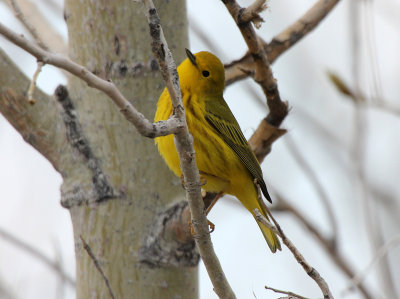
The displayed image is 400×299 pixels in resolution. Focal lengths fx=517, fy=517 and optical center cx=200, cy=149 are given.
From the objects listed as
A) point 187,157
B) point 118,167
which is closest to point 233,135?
point 118,167

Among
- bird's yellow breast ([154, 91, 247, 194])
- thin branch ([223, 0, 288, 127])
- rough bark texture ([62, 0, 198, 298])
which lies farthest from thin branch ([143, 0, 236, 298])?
bird's yellow breast ([154, 91, 247, 194])

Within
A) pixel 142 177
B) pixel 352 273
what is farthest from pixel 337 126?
pixel 142 177

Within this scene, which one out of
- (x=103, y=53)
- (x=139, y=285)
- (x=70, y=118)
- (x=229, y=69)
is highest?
(x=229, y=69)

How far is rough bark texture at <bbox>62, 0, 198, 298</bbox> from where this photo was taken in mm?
2229

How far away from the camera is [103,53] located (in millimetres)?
2418

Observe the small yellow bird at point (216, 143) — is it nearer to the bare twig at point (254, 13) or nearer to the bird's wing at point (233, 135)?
the bird's wing at point (233, 135)

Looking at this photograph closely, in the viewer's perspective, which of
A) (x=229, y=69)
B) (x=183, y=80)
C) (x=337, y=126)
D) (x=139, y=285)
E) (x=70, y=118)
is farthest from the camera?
(x=337, y=126)

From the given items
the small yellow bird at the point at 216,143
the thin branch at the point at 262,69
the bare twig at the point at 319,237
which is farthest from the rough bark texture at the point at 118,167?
the bare twig at the point at 319,237

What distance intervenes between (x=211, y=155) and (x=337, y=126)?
4.06m

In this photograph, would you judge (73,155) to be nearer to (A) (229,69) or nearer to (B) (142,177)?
(B) (142,177)

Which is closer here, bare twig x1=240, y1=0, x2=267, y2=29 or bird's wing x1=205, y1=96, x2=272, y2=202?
bare twig x1=240, y1=0, x2=267, y2=29

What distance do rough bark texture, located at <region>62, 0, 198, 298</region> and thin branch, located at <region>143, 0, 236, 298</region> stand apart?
1.91ft

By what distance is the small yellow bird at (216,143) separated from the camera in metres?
2.78

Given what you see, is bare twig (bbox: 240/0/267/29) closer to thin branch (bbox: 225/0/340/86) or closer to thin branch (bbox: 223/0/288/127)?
thin branch (bbox: 223/0/288/127)
